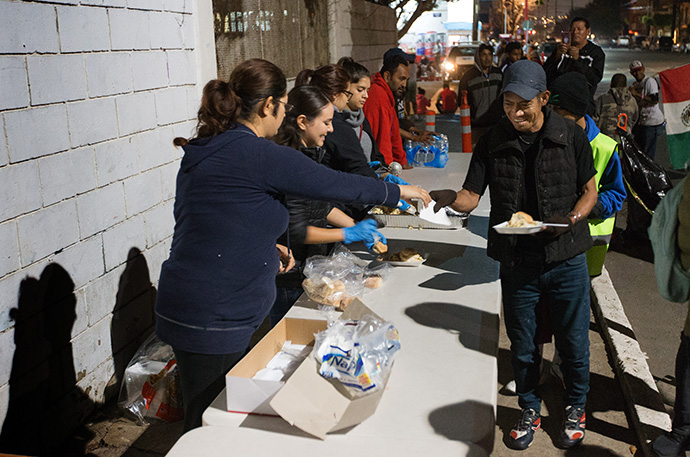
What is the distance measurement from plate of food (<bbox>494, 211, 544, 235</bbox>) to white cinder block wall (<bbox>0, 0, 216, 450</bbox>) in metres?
2.33

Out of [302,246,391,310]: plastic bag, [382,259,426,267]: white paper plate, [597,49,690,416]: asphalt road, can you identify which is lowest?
[597,49,690,416]: asphalt road

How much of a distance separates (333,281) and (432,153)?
12.0 ft

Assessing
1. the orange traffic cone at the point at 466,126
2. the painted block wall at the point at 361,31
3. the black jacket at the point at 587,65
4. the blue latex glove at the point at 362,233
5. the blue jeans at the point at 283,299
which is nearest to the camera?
the blue latex glove at the point at 362,233

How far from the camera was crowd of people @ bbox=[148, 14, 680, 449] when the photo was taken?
2.35m

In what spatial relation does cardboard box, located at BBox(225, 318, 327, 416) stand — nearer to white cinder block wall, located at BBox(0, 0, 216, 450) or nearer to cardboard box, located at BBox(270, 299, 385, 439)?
cardboard box, located at BBox(270, 299, 385, 439)

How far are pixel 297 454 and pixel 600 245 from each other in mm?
2786

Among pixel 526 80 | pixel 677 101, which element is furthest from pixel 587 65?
pixel 526 80

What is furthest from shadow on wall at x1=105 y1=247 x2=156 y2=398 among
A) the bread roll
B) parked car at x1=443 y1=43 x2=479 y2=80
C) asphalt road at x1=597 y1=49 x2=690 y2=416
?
parked car at x1=443 y1=43 x2=479 y2=80

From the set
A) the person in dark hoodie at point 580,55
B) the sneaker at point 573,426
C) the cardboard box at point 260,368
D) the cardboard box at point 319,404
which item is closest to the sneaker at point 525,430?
the sneaker at point 573,426

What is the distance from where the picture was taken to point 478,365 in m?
2.49

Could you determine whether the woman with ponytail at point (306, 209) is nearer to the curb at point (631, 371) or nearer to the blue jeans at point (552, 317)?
the blue jeans at point (552, 317)

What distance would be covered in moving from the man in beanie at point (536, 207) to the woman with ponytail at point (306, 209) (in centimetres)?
53

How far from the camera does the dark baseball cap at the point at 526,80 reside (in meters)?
3.04

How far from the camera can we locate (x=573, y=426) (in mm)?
3576
